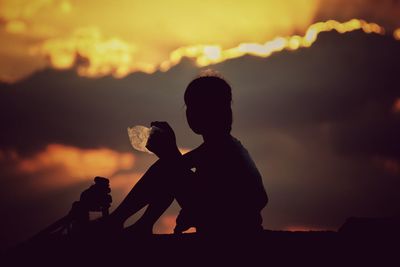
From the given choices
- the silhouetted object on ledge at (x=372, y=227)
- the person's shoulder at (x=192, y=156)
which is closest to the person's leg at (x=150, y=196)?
the person's shoulder at (x=192, y=156)

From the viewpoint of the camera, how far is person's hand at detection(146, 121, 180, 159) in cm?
519

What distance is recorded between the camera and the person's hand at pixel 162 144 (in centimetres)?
519

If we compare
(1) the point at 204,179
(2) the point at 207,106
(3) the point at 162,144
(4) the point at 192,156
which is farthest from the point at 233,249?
(2) the point at 207,106

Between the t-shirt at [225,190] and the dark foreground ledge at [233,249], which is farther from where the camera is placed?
the t-shirt at [225,190]

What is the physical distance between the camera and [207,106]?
5402 millimetres

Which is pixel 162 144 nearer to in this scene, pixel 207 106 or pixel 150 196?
pixel 150 196

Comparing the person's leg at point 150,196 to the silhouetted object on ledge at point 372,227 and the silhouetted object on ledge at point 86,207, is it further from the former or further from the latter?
the silhouetted object on ledge at point 372,227

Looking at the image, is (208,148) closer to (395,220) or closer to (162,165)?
(162,165)

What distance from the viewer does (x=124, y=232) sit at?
4.96m

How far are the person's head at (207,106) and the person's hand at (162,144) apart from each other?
35 cm

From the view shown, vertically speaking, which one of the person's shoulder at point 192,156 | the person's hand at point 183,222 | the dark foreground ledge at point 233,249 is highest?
the person's shoulder at point 192,156

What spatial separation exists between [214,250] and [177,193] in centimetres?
94

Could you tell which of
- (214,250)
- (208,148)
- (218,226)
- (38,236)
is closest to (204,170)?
(208,148)

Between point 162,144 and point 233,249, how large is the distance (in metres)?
1.46
